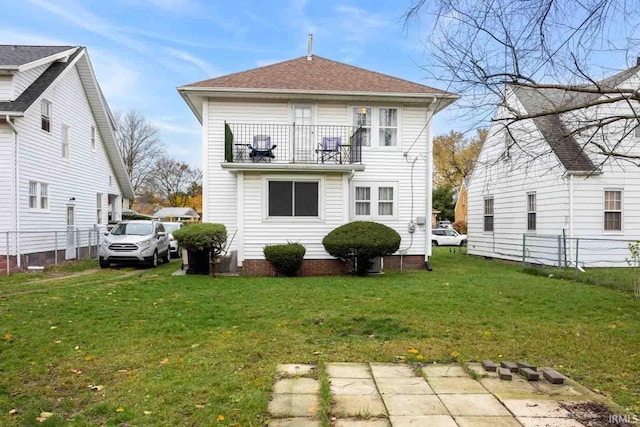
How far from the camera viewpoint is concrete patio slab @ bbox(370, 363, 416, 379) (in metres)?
4.71

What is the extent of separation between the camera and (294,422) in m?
3.56

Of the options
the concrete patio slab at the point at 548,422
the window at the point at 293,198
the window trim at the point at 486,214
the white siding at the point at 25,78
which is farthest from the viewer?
the window trim at the point at 486,214

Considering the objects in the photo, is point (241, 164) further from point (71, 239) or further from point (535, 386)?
point (535, 386)

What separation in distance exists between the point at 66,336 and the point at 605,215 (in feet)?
55.2

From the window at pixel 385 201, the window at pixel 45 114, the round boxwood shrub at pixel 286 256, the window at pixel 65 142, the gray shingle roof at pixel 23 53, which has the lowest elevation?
the round boxwood shrub at pixel 286 256

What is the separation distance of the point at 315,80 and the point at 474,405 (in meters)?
13.9

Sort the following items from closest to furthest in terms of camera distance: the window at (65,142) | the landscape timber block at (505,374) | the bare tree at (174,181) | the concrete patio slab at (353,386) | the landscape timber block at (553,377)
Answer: the concrete patio slab at (353,386) < the landscape timber block at (553,377) < the landscape timber block at (505,374) < the window at (65,142) < the bare tree at (174,181)

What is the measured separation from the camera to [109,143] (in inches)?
907

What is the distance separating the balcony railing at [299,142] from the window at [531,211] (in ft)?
24.5

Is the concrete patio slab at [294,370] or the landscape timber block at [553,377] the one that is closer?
the landscape timber block at [553,377]

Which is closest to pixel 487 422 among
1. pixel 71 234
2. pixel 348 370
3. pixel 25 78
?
pixel 348 370

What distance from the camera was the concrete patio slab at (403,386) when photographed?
4234mm

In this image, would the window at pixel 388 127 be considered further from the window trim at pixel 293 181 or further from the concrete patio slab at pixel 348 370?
the concrete patio slab at pixel 348 370

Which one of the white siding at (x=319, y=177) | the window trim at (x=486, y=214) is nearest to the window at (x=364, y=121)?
the white siding at (x=319, y=177)
